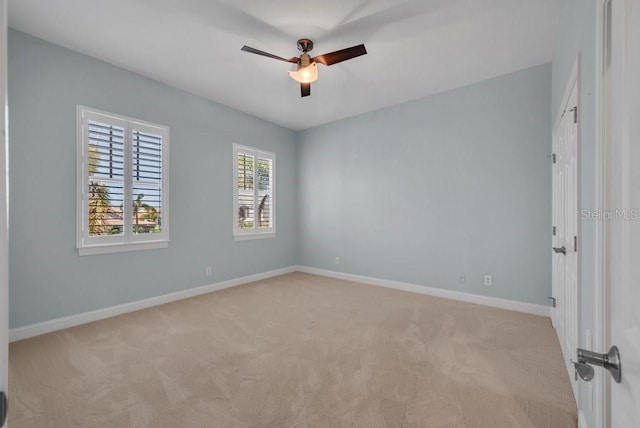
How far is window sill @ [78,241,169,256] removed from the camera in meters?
3.09

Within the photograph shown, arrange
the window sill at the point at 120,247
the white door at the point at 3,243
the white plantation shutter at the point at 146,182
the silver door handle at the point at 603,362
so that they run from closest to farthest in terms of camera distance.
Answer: the white door at the point at 3,243 → the silver door handle at the point at 603,362 → the window sill at the point at 120,247 → the white plantation shutter at the point at 146,182

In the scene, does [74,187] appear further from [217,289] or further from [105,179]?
[217,289]

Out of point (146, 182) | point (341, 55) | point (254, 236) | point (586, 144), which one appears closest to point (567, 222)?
point (586, 144)

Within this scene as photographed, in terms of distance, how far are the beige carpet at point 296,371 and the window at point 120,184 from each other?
3.13 ft

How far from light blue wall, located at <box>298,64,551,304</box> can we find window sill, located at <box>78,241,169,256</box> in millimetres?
2785

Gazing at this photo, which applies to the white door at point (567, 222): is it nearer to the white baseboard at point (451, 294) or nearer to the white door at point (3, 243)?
the white baseboard at point (451, 294)

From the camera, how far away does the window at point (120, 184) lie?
3.10m

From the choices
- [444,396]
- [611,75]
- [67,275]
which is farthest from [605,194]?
[67,275]

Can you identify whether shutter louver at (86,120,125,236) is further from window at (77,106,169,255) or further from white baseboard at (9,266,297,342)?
white baseboard at (9,266,297,342)

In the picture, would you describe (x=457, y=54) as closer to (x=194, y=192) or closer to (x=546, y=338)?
(x=546, y=338)

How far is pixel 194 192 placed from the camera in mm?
4129

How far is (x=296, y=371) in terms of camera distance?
85.9 inches

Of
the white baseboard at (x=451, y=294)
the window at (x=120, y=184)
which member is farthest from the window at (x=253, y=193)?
the white baseboard at (x=451, y=294)

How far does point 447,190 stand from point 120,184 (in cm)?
422
